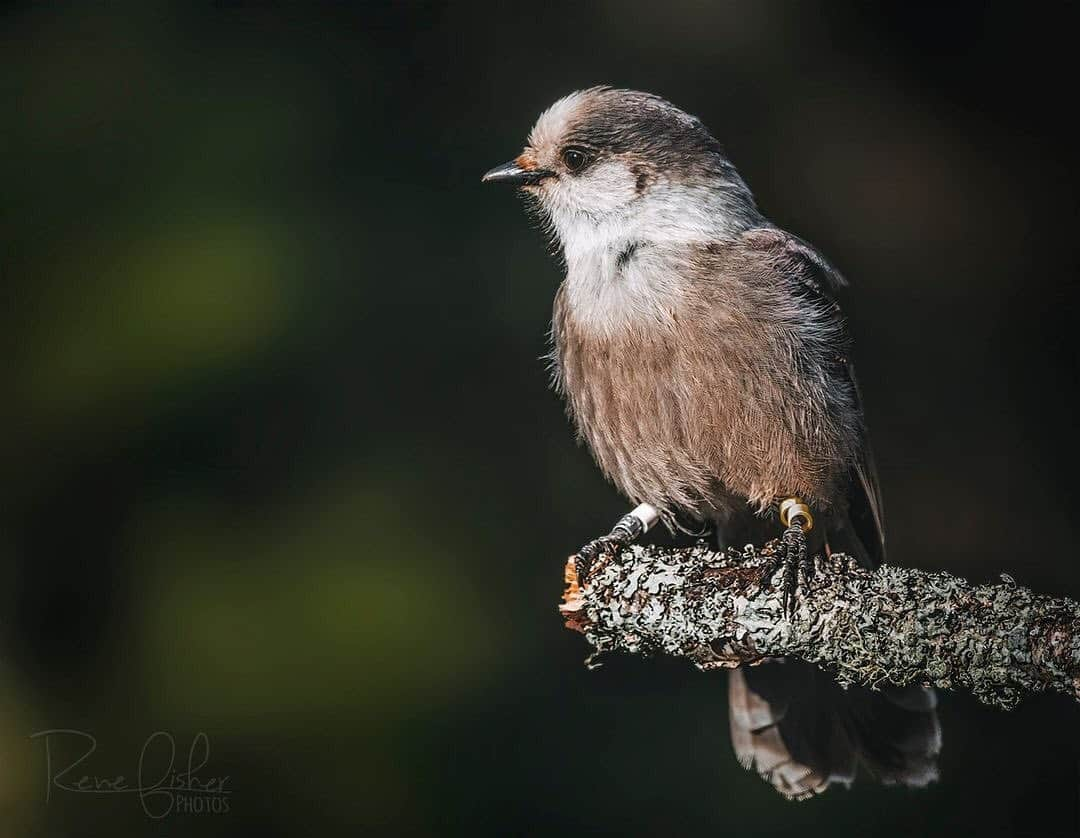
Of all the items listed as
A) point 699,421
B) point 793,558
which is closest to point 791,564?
point 793,558

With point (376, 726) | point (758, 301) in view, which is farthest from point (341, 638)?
point (758, 301)

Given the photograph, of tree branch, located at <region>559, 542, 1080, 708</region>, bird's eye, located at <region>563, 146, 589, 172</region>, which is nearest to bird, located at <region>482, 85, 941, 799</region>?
bird's eye, located at <region>563, 146, 589, 172</region>

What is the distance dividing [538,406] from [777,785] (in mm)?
868

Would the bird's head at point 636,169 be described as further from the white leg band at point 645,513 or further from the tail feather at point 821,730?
the tail feather at point 821,730

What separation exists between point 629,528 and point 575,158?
0.68 m

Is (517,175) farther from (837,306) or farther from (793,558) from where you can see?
(793,558)

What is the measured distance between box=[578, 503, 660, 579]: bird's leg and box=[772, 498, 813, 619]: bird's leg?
10.6 inches

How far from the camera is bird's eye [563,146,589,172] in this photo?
6.04 ft

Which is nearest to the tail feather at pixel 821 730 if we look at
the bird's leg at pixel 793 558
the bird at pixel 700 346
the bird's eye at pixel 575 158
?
the bird at pixel 700 346

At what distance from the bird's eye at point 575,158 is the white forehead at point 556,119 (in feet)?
0.11

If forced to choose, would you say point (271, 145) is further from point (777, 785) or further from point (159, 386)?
point (777, 785)

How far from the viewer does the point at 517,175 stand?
188cm

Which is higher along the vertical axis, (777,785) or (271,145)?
(271,145)

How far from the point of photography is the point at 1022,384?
1.95 meters
